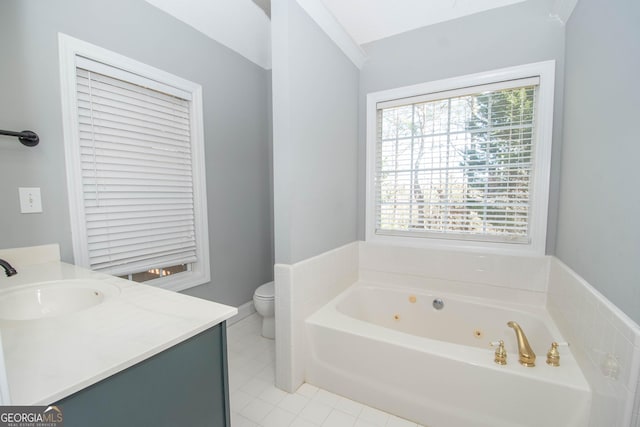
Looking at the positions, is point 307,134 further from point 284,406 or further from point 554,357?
point 554,357

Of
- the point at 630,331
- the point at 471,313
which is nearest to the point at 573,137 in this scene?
the point at 630,331

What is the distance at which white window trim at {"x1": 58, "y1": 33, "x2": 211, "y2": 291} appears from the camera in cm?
140

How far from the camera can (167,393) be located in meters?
0.69

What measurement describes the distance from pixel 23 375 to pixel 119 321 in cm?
24

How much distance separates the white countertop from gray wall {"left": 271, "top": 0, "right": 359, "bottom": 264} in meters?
0.79

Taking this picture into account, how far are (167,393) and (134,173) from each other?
155cm

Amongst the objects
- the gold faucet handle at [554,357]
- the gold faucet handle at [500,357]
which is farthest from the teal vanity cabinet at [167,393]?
the gold faucet handle at [554,357]

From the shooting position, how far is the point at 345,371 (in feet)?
5.14

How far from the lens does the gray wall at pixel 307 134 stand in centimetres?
151

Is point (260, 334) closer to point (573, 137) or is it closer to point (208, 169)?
point (208, 169)

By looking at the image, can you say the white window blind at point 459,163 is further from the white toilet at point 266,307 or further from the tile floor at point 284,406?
the tile floor at point 284,406

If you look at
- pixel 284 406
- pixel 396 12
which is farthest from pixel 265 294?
pixel 396 12

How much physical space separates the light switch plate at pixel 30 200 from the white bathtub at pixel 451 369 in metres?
1.60

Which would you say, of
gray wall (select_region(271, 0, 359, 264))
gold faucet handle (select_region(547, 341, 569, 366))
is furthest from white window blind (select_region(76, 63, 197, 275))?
gold faucet handle (select_region(547, 341, 569, 366))
